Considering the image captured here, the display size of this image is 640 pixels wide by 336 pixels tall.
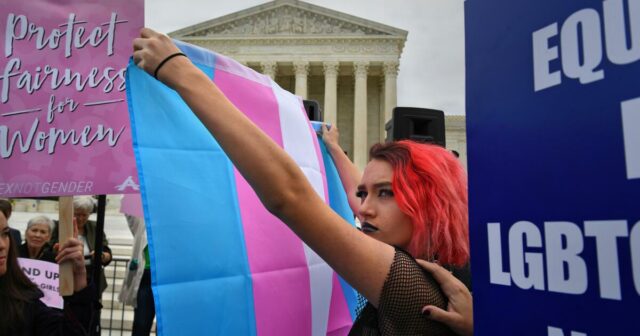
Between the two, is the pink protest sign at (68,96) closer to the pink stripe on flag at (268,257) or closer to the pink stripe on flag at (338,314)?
the pink stripe on flag at (268,257)

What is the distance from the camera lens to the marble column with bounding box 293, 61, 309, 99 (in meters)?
31.5

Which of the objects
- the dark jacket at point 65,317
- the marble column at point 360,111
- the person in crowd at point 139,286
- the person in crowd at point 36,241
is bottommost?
the person in crowd at point 139,286

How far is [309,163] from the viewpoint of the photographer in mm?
1825

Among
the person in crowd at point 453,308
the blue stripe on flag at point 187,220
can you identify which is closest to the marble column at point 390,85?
the blue stripe on flag at point 187,220

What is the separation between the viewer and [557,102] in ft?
2.19

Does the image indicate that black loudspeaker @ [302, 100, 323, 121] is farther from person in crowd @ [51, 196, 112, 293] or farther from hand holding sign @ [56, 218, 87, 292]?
person in crowd @ [51, 196, 112, 293]

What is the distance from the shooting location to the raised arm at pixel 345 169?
205 cm

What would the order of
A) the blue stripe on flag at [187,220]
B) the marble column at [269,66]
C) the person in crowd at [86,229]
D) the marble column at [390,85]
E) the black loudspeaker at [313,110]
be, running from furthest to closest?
the marble column at [269,66] < the marble column at [390,85] < the person in crowd at [86,229] < the black loudspeaker at [313,110] < the blue stripe on flag at [187,220]

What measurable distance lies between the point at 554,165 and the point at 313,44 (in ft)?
107

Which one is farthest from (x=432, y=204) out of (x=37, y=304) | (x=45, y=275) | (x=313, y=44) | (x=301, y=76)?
(x=313, y=44)

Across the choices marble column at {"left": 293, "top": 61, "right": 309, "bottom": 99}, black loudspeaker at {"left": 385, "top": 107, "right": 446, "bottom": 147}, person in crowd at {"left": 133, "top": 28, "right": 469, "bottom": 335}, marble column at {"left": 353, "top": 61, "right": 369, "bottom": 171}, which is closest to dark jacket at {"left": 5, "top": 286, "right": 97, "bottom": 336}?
person in crowd at {"left": 133, "top": 28, "right": 469, "bottom": 335}

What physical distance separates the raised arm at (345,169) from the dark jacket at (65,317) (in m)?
1.23

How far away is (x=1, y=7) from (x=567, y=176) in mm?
2315

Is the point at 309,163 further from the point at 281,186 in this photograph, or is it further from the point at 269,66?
the point at 269,66
